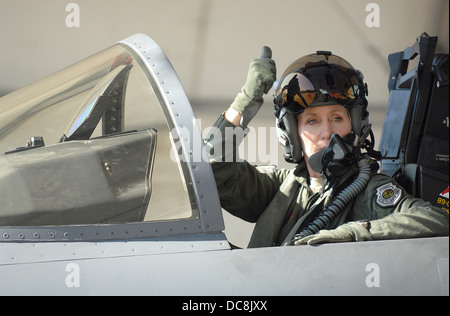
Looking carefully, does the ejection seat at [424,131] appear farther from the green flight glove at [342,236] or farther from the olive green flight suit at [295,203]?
the green flight glove at [342,236]

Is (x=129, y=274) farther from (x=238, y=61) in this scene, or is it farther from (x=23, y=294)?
(x=238, y=61)

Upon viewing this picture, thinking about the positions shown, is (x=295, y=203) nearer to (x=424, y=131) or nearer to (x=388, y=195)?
(x=388, y=195)

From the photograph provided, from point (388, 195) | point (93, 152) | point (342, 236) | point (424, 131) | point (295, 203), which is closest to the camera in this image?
point (342, 236)

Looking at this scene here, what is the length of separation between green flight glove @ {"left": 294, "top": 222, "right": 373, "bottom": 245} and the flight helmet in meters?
0.53

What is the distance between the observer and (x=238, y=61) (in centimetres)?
597

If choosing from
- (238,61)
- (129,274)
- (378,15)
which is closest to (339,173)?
(129,274)

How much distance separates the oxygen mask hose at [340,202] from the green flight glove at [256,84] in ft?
1.51

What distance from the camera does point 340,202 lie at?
2.21 meters

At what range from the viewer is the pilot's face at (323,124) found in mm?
2271

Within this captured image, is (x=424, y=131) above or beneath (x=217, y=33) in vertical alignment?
beneath

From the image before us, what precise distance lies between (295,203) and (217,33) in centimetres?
379

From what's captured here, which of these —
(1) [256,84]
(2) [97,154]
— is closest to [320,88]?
(1) [256,84]

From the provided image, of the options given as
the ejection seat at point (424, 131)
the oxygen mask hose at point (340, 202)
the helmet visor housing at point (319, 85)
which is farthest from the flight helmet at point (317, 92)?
the ejection seat at point (424, 131)
